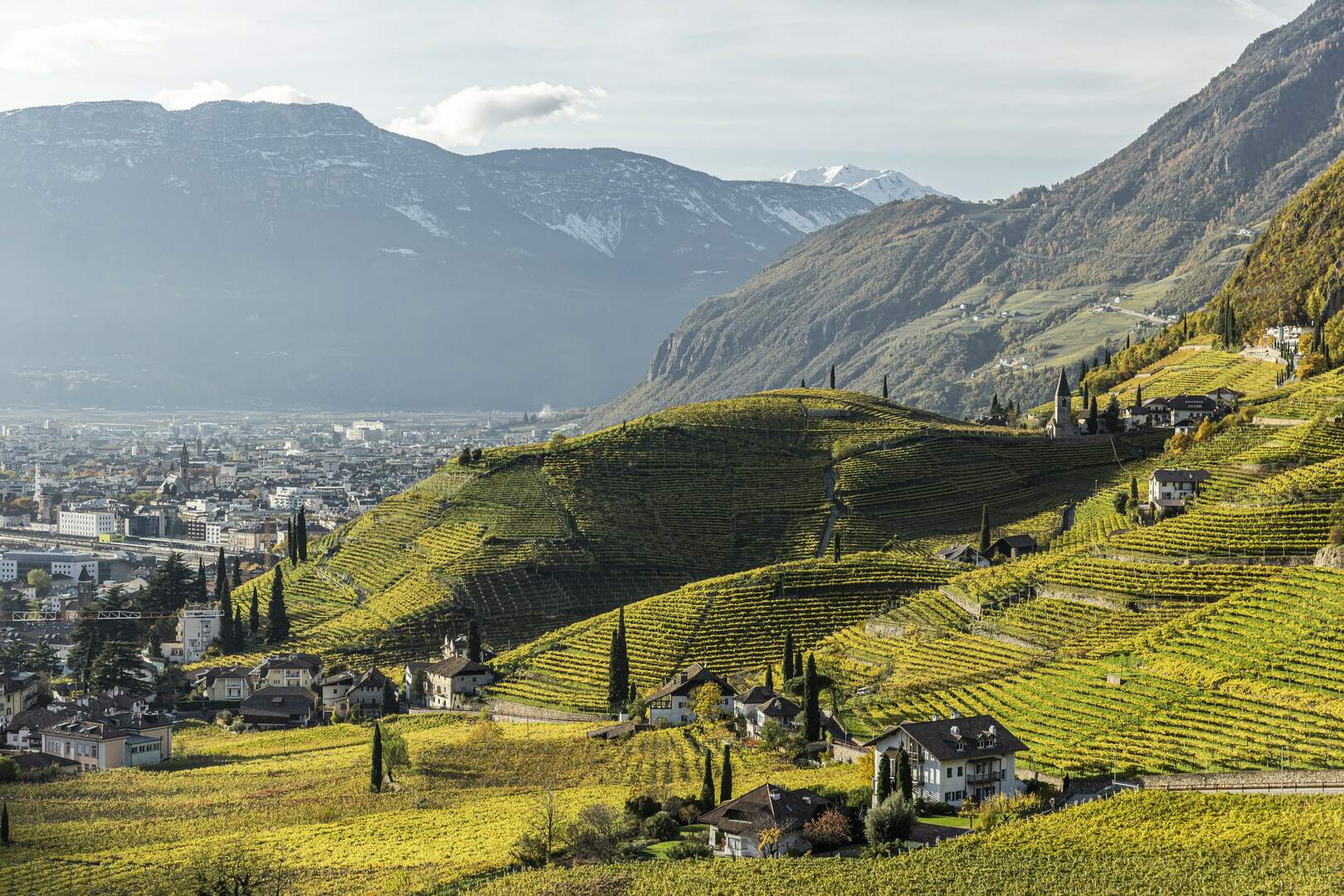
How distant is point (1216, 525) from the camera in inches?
3093

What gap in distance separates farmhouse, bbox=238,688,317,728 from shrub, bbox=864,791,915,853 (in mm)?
50030

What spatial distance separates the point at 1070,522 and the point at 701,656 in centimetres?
3352

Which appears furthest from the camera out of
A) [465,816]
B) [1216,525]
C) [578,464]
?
[578,464]

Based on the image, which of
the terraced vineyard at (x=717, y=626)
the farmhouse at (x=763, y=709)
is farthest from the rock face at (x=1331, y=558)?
the terraced vineyard at (x=717, y=626)

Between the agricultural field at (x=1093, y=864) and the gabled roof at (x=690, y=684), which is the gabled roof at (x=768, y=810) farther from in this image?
the gabled roof at (x=690, y=684)

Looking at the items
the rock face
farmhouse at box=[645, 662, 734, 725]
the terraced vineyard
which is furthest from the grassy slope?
the rock face

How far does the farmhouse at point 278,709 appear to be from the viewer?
91.8 metres

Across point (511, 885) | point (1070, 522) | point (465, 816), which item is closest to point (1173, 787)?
point (511, 885)

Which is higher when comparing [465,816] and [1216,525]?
[1216,525]

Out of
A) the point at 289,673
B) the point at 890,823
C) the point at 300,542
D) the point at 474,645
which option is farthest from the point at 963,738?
the point at 300,542

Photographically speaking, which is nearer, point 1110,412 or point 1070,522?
point 1070,522

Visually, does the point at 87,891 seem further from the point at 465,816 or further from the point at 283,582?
the point at 283,582

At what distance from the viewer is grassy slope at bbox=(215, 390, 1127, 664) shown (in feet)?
356

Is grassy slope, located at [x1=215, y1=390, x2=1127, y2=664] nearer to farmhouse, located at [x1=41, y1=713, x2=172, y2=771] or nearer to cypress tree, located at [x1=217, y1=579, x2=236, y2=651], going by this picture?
cypress tree, located at [x1=217, y1=579, x2=236, y2=651]
